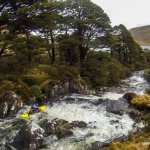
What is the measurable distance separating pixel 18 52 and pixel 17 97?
548 centimetres

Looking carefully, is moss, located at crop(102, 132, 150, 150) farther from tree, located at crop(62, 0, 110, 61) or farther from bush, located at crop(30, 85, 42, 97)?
tree, located at crop(62, 0, 110, 61)

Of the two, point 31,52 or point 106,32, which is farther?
point 106,32

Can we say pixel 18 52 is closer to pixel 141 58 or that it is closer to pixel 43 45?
pixel 43 45

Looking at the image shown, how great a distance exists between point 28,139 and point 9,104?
649 cm

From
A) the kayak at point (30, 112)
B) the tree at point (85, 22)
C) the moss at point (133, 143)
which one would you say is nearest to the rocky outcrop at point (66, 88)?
the kayak at point (30, 112)

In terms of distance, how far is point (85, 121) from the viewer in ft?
71.1

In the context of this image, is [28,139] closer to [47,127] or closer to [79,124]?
[47,127]

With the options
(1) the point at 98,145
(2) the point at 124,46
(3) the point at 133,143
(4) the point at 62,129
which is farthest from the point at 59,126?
(2) the point at 124,46

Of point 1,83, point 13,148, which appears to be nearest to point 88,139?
point 13,148

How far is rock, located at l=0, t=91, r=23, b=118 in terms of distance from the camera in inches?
907

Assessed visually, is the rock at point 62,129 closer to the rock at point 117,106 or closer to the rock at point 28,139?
the rock at point 28,139

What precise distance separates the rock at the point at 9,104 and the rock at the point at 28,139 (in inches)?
180

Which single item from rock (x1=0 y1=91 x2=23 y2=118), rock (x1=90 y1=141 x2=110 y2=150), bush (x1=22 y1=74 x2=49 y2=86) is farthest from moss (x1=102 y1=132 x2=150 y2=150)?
bush (x1=22 y1=74 x2=49 y2=86)

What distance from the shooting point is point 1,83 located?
26016mm
